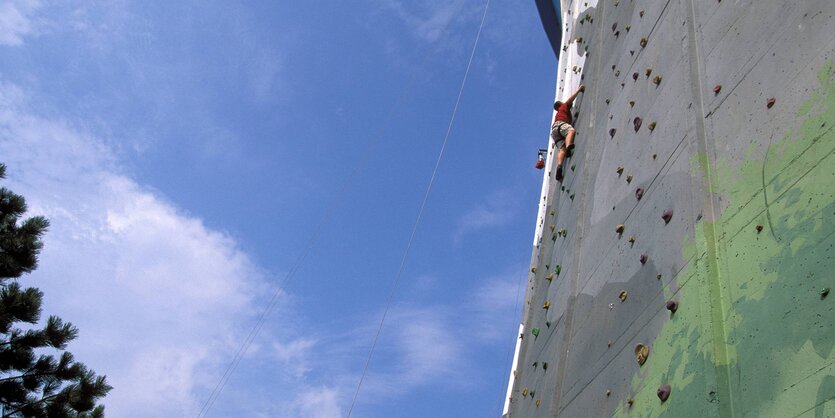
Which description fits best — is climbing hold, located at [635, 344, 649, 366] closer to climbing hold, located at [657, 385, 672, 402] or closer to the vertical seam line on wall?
climbing hold, located at [657, 385, 672, 402]

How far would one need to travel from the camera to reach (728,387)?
239 centimetres

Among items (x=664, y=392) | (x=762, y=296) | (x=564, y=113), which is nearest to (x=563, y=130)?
(x=564, y=113)

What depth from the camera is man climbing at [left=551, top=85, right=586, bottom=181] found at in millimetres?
6488

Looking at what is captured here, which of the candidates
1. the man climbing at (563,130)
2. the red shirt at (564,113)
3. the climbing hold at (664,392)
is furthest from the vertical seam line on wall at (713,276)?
the red shirt at (564,113)

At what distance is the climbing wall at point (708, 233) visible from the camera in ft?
7.34

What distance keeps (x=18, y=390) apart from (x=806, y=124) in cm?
690

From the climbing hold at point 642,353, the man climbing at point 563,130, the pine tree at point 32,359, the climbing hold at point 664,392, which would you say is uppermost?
the man climbing at point 563,130

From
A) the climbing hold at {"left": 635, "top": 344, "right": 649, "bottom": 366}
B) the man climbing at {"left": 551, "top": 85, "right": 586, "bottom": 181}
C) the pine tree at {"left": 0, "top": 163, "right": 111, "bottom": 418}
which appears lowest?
the climbing hold at {"left": 635, "top": 344, "right": 649, "bottom": 366}

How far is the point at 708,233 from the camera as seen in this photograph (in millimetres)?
2865

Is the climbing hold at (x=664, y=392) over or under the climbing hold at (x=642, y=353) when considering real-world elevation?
under

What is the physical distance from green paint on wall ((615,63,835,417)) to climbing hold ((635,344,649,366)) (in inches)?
1.9

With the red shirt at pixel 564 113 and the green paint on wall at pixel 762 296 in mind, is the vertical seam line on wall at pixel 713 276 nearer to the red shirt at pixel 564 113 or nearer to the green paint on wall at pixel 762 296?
the green paint on wall at pixel 762 296

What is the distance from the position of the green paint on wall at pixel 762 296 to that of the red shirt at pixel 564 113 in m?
3.78

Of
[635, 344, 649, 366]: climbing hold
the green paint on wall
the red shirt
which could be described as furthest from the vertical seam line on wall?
the red shirt
